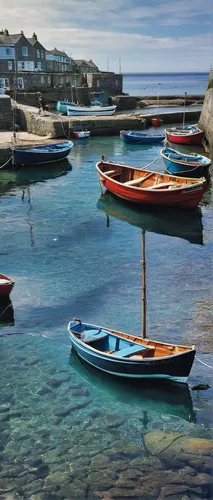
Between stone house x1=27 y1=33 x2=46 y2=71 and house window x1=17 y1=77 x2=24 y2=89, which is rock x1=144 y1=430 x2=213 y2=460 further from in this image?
stone house x1=27 y1=33 x2=46 y2=71

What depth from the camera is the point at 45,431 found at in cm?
853

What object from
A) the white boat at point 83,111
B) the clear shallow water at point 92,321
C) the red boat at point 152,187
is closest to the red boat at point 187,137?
the white boat at point 83,111

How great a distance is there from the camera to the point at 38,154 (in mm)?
30094

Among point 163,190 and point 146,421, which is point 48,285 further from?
point 163,190

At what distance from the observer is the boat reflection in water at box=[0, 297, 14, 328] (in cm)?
1241

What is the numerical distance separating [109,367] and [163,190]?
12641 millimetres

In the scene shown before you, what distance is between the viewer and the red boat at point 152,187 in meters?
21.3

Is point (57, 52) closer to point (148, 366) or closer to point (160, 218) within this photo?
point (160, 218)

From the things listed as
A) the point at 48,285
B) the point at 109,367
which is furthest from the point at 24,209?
the point at 109,367

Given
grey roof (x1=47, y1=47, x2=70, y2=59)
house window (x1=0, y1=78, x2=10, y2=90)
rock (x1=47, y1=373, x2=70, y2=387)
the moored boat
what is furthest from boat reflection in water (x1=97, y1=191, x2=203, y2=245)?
grey roof (x1=47, y1=47, x2=70, y2=59)

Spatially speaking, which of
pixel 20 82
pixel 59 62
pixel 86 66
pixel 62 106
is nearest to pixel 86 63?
pixel 86 66

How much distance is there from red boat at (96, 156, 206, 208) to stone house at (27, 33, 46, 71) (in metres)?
55.7

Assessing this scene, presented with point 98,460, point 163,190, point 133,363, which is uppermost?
point 163,190

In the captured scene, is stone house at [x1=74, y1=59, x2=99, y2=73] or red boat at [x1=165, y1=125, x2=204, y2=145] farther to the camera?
stone house at [x1=74, y1=59, x2=99, y2=73]
